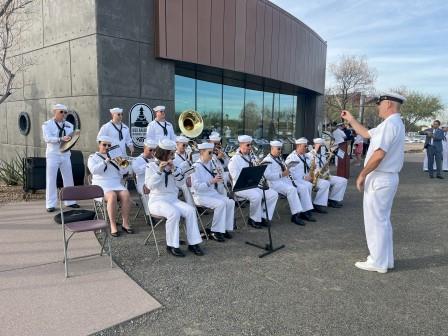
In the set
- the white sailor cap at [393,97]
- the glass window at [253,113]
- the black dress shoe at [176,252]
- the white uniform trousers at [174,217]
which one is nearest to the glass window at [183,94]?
the glass window at [253,113]

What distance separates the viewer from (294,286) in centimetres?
391

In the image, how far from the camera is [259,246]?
5.16 m

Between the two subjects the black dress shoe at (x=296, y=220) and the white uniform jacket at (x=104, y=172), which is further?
the black dress shoe at (x=296, y=220)

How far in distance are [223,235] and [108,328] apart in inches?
109

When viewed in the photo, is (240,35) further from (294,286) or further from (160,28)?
(294,286)

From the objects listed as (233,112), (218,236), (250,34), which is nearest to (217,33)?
(250,34)

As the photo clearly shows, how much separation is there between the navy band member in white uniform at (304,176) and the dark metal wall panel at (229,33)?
15.6 feet

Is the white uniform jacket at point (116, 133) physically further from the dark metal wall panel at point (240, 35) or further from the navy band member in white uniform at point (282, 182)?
the dark metal wall panel at point (240, 35)

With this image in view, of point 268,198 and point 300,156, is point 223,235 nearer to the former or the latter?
point 268,198

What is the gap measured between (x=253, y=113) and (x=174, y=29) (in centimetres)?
685

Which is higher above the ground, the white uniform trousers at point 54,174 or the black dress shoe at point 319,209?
the white uniform trousers at point 54,174

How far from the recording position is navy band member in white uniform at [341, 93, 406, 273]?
13.5ft

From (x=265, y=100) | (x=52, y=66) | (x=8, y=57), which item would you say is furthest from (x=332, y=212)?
(x=8, y=57)

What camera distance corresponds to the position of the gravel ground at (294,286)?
10.3ft
